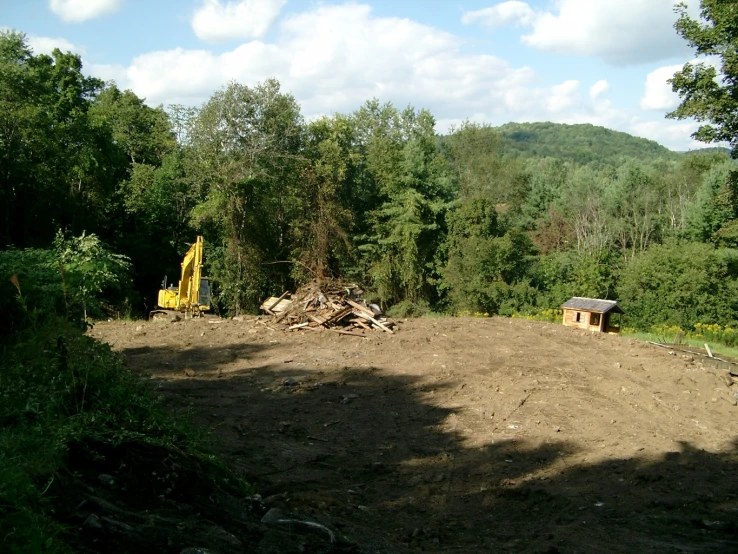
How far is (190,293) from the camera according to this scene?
20.8 meters

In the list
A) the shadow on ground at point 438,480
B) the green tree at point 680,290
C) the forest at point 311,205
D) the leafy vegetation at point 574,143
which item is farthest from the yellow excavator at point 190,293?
the leafy vegetation at point 574,143

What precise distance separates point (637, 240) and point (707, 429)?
1240 inches

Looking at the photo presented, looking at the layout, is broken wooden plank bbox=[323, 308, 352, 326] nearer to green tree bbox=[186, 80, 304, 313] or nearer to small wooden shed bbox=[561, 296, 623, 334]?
small wooden shed bbox=[561, 296, 623, 334]

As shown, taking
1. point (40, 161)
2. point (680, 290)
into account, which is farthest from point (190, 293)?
point (680, 290)

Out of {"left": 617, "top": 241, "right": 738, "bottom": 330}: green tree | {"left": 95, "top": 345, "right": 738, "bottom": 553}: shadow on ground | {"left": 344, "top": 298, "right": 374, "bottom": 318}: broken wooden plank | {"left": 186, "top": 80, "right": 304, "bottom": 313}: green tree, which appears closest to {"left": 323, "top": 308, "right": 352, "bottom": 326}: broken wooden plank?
{"left": 344, "top": 298, "right": 374, "bottom": 318}: broken wooden plank

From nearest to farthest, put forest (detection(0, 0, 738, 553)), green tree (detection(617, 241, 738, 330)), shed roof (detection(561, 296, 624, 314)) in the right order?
shed roof (detection(561, 296, 624, 314)), forest (detection(0, 0, 738, 553)), green tree (detection(617, 241, 738, 330))

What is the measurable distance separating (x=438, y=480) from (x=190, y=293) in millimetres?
14491

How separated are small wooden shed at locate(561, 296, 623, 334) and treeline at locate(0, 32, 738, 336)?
21.6 ft

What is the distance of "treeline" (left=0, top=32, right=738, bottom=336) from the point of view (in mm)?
24641

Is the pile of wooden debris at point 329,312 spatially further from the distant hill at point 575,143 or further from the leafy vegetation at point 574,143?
the distant hill at point 575,143

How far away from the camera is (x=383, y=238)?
1190 inches

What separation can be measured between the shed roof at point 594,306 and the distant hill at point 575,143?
3541 inches

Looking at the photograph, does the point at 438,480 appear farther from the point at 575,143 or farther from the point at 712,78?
the point at 575,143

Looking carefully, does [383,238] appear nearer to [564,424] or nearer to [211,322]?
[211,322]
